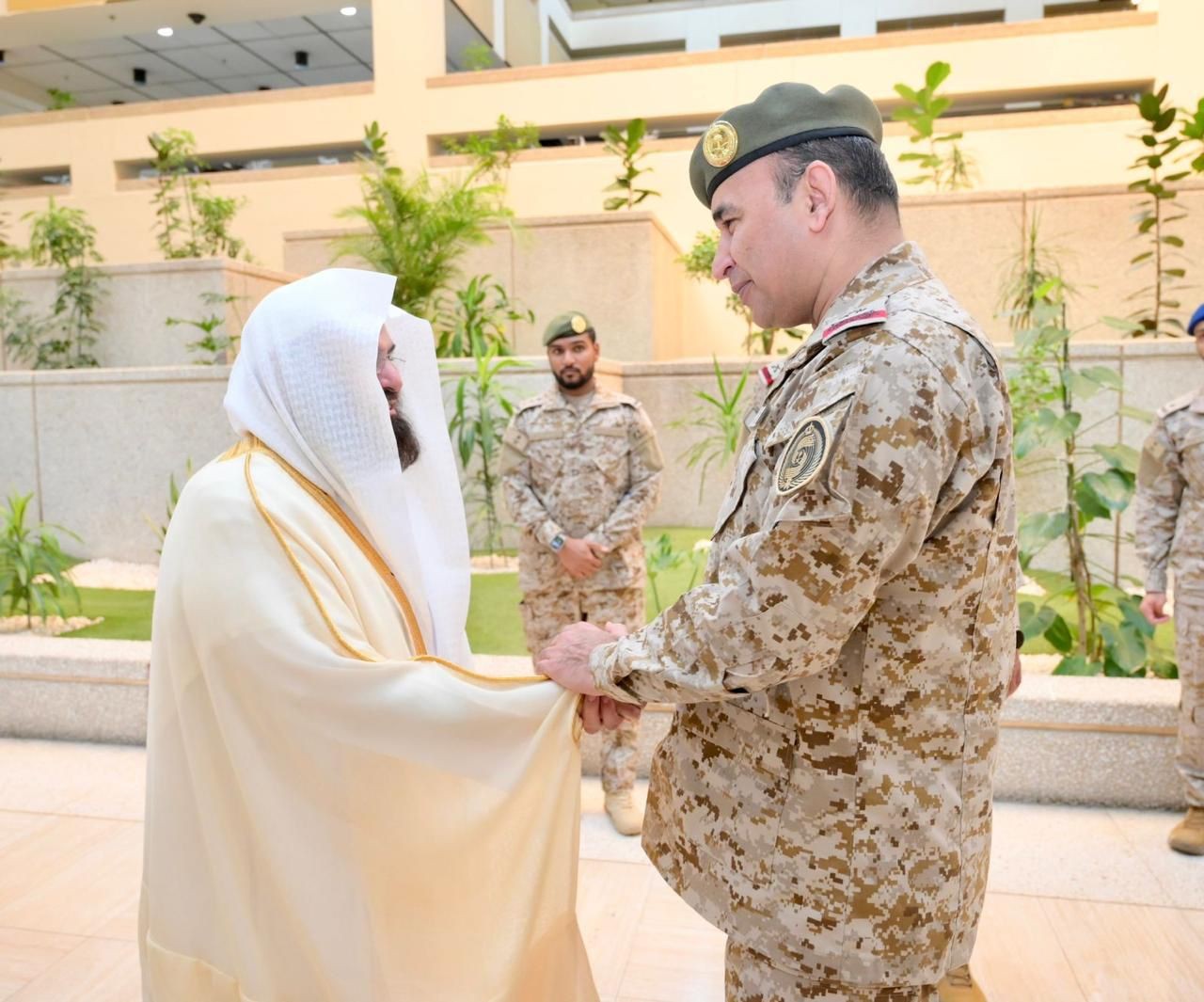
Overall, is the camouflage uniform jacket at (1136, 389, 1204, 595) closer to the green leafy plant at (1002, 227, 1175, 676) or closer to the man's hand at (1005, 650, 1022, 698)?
the green leafy plant at (1002, 227, 1175, 676)

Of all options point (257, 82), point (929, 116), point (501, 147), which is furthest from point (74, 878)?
point (257, 82)

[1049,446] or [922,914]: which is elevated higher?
[1049,446]

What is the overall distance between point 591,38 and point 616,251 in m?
10.3

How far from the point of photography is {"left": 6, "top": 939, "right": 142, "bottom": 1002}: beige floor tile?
2.21 meters

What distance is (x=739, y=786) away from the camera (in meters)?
1.25

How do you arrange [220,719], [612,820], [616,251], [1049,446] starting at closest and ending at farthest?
[220,719]
[612,820]
[1049,446]
[616,251]

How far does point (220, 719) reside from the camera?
132cm

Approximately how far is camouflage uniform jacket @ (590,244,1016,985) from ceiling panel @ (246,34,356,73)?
15683mm

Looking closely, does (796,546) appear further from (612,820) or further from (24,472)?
(24,472)

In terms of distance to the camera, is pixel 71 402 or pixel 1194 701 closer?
pixel 1194 701

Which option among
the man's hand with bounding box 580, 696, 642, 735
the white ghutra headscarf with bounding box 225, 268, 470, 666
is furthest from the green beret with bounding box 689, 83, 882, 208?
the man's hand with bounding box 580, 696, 642, 735

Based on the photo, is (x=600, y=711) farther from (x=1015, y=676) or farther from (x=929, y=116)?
(x=929, y=116)

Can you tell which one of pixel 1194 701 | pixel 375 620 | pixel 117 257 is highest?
pixel 117 257

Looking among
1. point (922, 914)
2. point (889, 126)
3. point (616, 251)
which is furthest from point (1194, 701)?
point (889, 126)
